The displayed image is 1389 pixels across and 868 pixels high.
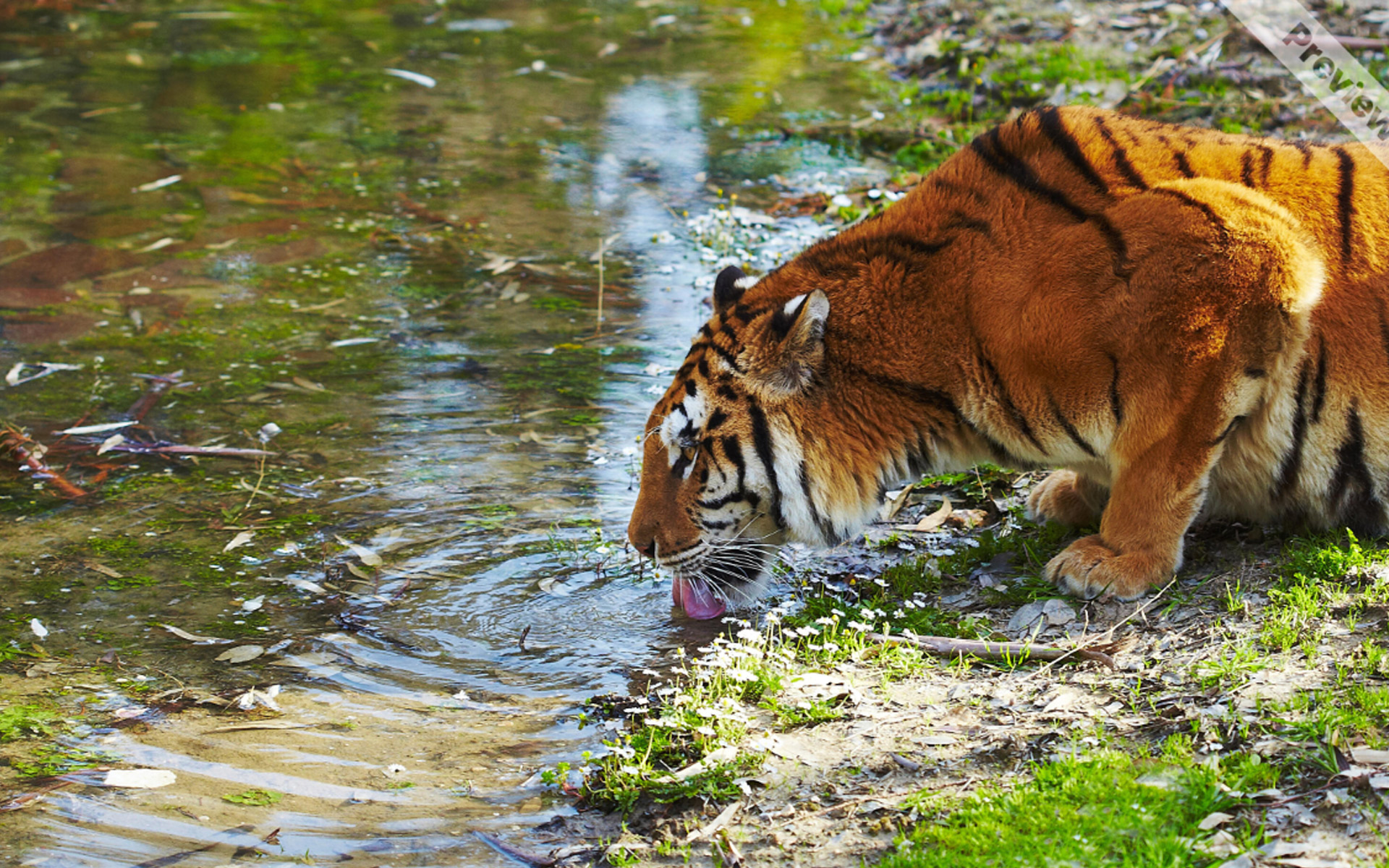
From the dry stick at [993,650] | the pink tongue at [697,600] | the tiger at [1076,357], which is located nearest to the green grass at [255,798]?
the tiger at [1076,357]

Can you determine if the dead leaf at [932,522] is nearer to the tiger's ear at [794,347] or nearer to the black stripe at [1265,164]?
the tiger's ear at [794,347]

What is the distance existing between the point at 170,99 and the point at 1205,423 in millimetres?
8798

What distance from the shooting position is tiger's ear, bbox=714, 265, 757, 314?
423 cm

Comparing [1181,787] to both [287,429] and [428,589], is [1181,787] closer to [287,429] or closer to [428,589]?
[428,589]

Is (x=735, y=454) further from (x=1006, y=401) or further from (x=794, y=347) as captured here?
(x=1006, y=401)

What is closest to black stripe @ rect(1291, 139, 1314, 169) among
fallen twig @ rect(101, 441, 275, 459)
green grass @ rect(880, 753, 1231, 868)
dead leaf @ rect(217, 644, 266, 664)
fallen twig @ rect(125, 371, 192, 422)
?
green grass @ rect(880, 753, 1231, 868)

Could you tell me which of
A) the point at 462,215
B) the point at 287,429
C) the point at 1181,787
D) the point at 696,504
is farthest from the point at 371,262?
the point at 1181,787

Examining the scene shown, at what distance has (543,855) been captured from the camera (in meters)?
3.08

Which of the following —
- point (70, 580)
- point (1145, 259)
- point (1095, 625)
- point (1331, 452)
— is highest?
point (1145, 259)

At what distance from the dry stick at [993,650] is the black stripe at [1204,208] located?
1.21m

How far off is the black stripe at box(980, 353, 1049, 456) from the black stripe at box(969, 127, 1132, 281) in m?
0.44

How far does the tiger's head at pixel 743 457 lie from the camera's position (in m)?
3.91

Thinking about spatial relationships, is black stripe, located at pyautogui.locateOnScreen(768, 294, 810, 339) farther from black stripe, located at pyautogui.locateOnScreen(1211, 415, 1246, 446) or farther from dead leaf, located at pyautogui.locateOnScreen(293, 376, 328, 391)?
dead leaf, located at pyautogui.locateOnScreen(293, 376, 328, 391)

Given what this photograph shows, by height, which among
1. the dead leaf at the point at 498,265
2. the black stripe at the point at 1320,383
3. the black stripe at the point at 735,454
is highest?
the black stripe at the point at 1320,383
